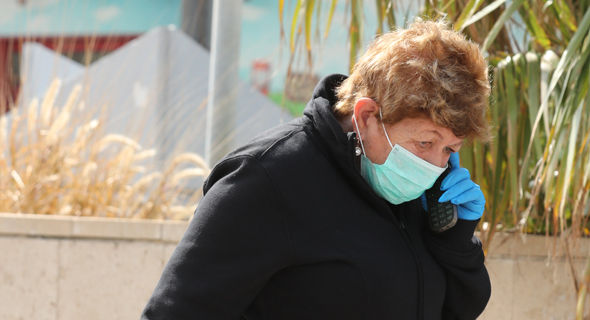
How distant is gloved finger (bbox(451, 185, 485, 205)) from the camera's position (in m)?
1.52

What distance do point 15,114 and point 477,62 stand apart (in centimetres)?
315

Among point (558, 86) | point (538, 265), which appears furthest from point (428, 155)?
point (538, 265)

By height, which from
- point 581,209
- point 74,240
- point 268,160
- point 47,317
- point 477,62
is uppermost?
point 477,62

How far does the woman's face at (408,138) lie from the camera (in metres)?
1.40

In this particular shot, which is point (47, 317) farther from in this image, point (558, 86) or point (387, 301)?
point (558, 86)

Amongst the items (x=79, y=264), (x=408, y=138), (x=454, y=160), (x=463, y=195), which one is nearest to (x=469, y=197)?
(x=463, y=195)

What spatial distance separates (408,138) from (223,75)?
2132 mm

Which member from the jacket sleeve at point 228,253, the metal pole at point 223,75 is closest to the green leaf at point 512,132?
the jacket sleeve at point 228,253

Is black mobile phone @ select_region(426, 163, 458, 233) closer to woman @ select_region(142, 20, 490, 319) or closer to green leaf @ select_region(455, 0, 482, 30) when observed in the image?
woman @ select_region(142, 20, 490, 319)

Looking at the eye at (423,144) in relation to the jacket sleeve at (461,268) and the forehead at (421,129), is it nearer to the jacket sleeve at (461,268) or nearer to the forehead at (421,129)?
the forehead at (421,129)

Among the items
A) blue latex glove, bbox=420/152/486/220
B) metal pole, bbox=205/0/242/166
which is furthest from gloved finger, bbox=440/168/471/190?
metal pole, bbox=205/0/242/166

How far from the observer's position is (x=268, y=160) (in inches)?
52.3

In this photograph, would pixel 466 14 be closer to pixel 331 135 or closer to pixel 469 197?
pixel 469 197

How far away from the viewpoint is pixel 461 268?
154 centimetres
